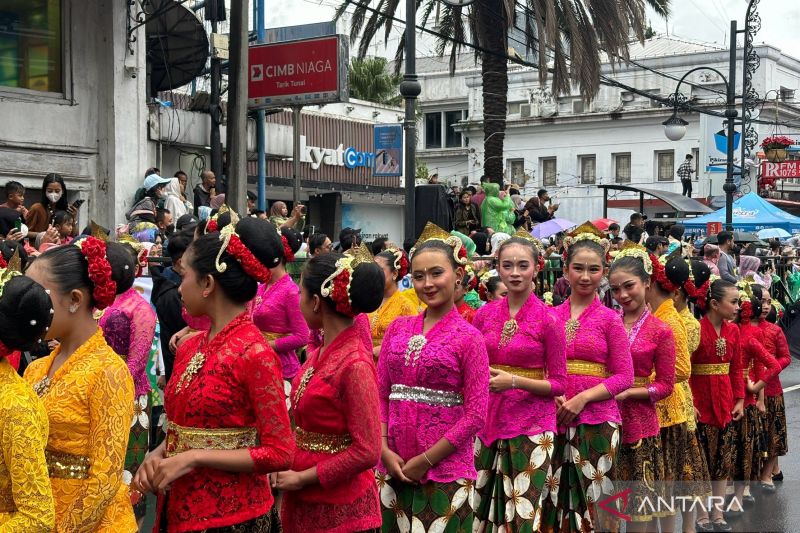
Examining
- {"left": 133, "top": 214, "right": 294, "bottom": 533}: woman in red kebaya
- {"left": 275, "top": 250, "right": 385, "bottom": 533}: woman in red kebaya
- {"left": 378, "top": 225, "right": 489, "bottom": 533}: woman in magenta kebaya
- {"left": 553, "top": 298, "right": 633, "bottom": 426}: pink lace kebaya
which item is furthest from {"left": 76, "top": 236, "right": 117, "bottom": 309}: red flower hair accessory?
{"left": 553, "top": 298, "right": 633, "bottom": 426}: pink lace kebaya

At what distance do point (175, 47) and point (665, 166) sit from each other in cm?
3440

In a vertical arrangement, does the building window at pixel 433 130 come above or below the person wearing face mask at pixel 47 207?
above

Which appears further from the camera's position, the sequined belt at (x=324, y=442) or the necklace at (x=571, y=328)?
the necklace at (x=571, y=328)

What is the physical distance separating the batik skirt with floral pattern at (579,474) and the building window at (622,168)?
4397cm

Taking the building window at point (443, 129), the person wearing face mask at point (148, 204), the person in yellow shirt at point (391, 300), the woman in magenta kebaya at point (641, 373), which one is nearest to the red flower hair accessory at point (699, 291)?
the woman in magenta kebaya at point (641, 373)

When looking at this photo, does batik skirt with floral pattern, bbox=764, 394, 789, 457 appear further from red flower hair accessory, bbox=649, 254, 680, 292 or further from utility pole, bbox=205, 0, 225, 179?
utility pole, bbox=205, 0, 225, 179

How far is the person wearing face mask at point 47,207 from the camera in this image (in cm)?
1162

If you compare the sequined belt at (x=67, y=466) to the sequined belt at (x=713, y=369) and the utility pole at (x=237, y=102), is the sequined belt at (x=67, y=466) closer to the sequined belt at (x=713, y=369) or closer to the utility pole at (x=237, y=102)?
the sequined belt at (x=713, y=369)

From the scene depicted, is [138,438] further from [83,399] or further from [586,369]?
[83,399]

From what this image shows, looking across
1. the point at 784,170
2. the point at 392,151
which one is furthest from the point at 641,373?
the point at 784,170

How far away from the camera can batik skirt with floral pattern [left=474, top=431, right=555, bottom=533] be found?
6.28m

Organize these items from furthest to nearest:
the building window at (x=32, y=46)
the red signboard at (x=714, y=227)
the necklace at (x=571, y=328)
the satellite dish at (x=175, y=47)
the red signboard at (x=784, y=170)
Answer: the red signboard at (x=784, y=170) < the red signboard at (x=714, y=227) < the satellite dish at (x=175, y=47) < the building window at (x=32, y=46) < the necklace at (x=571, y=328)

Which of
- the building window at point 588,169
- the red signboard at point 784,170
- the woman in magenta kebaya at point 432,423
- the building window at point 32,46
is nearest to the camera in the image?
the woman in magenta kebaya at point 432,423

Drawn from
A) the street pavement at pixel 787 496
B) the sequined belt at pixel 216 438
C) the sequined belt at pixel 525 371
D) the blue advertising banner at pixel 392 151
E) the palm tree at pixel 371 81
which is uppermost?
the palm tree at pixel 371 81
